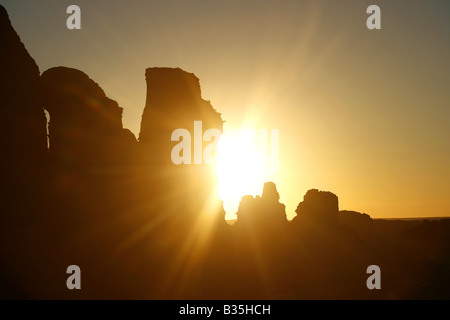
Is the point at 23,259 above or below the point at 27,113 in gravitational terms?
below

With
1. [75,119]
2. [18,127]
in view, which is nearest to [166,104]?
[75,119]

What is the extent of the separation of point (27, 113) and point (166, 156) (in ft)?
54.3

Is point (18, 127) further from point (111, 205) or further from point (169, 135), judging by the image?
point (169, 135)

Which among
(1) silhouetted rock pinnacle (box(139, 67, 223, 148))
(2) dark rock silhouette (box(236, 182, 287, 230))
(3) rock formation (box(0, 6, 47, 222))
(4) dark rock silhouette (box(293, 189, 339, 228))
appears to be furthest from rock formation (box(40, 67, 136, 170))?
(4) dark rock silhouette (box(293, 189, 339, 228))

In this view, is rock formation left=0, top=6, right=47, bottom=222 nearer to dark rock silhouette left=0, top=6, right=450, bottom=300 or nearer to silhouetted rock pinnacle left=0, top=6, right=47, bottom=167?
silhouetted rock pinnacle left=0, top=6, right=47, bottom=167

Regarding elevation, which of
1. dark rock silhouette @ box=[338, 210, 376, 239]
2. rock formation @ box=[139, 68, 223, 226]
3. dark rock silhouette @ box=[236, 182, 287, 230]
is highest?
rock formation @ box=[139, 68, 223, 226]

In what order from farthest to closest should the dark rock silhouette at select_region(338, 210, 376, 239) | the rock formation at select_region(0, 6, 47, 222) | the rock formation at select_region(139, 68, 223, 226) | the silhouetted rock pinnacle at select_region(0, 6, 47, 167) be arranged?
the dark rock silhouette at select_region(338, 210, 376, 239), the rock formation at select_region(139, 68, 223, 226), the silhouetted rock pinnacle at select_region(0, 6, 47, 167), the rock formation at select_region(0, 6, 47, 222)

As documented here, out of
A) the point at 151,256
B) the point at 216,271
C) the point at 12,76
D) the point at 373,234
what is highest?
the point at 12,76

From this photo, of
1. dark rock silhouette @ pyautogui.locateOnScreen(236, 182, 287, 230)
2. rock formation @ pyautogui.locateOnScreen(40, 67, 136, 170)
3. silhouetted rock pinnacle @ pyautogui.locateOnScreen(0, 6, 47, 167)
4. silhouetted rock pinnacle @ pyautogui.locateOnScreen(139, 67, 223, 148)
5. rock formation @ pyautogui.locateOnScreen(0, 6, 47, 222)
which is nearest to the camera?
rock formation @ pyautogui.locateOnScreen(0, 6, 47, 222)

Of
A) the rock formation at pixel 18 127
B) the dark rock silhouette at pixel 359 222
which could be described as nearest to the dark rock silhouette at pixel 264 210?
the dark rock silhouette at pixel 359 222

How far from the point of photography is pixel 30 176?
35406mm

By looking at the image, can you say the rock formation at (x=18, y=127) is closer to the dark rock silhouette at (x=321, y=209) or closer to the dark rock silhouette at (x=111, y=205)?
the dark rock silhouette at (x=111, y=205)
